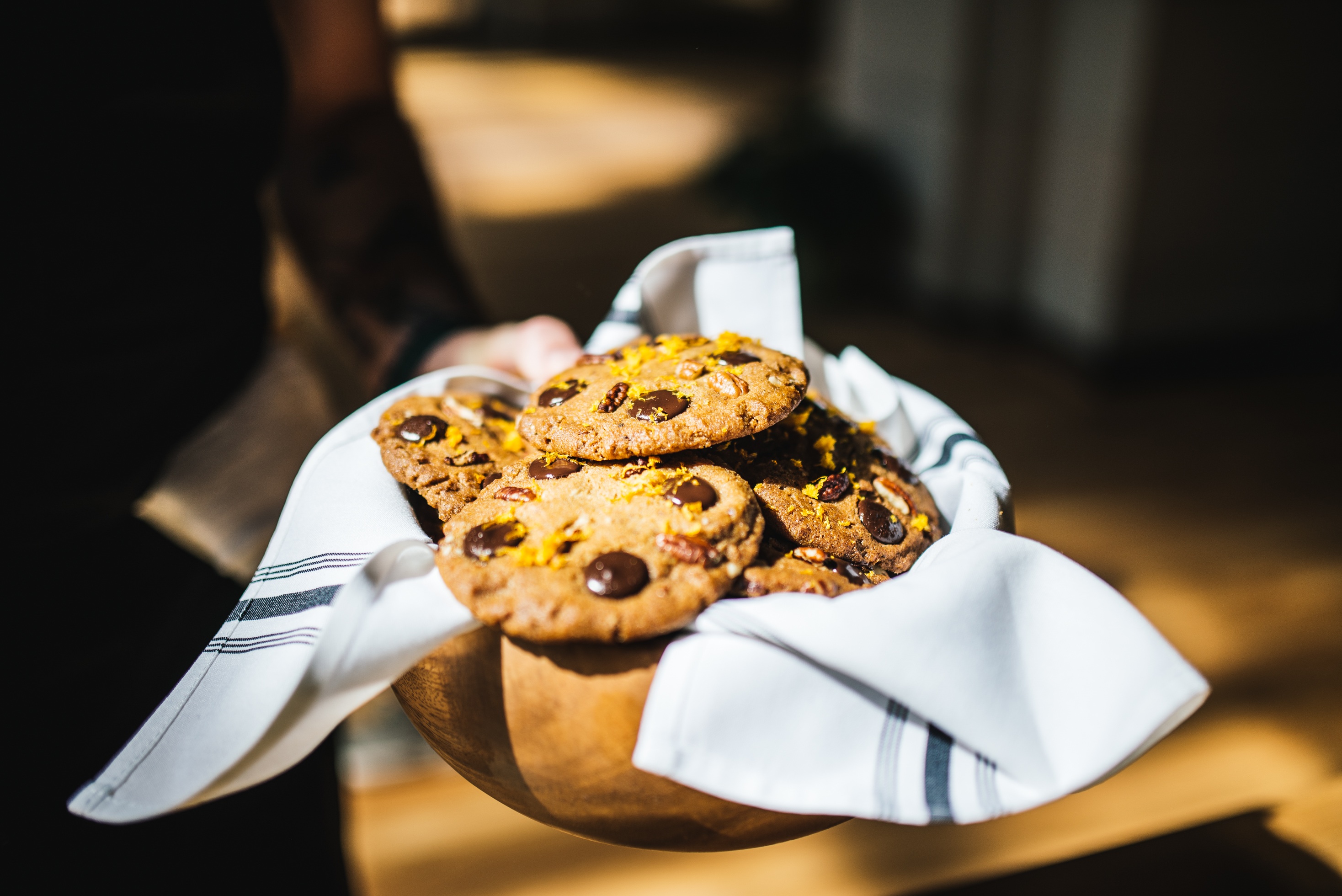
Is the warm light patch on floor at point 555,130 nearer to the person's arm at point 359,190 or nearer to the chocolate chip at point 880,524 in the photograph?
the person's arm at point 359,190

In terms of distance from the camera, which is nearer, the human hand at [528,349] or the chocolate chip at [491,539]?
the chocolate chip at [491,539]

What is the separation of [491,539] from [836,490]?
269 millimetres

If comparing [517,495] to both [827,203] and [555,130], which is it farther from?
[555,130]

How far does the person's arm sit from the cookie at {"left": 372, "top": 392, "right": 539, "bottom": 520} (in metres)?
0.43

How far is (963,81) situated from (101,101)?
3.24 metres

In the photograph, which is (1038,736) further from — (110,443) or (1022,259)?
(1022,259)

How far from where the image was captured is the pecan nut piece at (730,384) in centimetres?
68

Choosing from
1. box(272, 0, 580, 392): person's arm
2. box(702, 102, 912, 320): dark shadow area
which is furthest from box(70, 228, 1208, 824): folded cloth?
box(702, 102, 912, 320): dark shadow area

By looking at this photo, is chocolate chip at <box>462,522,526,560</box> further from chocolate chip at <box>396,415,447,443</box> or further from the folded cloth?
chocolate chip at <box>396,415,447,443</box>

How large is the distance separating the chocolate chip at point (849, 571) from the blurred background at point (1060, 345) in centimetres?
34

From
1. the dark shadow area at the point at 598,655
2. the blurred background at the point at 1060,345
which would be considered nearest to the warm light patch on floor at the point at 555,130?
the blurred background at the point at 1060,345

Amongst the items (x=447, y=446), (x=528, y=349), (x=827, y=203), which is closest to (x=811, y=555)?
(x=447, y=446)

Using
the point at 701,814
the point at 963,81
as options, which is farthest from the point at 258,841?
the point at 963,81

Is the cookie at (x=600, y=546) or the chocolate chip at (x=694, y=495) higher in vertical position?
the chocolate chip at (x=694, y=495)
